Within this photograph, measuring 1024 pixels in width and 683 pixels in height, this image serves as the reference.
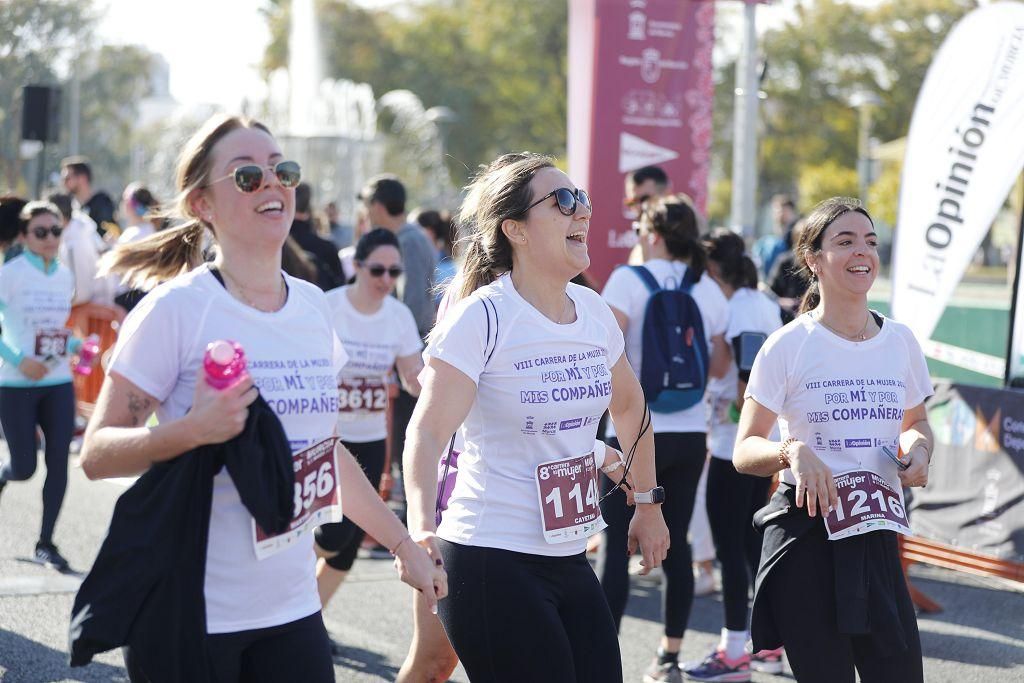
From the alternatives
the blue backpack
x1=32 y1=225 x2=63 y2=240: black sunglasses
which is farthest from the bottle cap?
x1=32 y1=225 x2=63 y2=240: black sunglasses

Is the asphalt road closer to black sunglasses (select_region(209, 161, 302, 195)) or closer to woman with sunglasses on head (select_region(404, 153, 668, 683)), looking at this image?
woman with sunglasses on head (select_region(404, 153, 668, 683))

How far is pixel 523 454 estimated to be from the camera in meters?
3.45

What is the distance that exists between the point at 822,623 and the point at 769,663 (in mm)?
2352

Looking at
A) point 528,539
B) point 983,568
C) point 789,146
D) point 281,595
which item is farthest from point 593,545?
point 789,146

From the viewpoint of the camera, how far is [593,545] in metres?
8.08

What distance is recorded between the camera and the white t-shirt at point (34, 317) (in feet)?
24.1

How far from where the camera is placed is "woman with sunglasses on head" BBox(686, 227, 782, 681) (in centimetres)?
580

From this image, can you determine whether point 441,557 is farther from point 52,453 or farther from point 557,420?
point 52,453

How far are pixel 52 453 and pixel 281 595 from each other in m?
4.97

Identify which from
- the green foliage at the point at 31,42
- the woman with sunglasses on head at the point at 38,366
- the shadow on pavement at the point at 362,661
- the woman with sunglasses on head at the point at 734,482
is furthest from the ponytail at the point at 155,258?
the green foliage at the point at 31,42

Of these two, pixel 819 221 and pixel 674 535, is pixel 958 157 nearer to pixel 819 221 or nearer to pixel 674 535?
pixel 674 535

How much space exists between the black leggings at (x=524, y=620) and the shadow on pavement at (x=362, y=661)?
234cm

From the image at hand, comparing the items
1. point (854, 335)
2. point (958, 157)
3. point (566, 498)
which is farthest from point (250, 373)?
point (958, 157)

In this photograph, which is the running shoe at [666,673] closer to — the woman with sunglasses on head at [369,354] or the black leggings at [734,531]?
the black leggings at [734,531]
